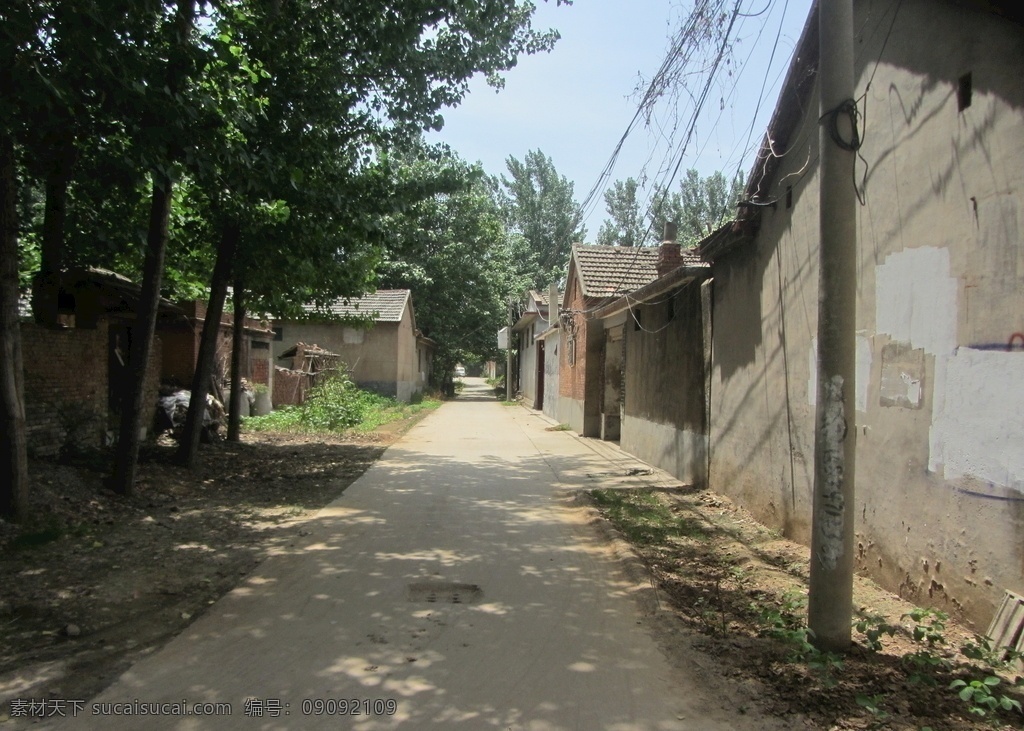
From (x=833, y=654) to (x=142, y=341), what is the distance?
8175mm

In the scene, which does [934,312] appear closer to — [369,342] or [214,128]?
[214,128]

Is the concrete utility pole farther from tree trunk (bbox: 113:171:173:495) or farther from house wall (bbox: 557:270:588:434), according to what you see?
house wall (bbox: 557:270:588:434)

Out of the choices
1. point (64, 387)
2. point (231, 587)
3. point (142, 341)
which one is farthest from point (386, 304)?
point (231, 587)

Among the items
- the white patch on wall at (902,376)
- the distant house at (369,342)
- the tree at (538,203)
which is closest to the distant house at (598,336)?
the white patch on wall at (902,376)

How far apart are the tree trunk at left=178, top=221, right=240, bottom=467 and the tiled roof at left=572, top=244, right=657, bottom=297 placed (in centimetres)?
948

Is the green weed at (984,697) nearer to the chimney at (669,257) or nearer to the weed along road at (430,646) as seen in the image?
the weed along road at (430,646)

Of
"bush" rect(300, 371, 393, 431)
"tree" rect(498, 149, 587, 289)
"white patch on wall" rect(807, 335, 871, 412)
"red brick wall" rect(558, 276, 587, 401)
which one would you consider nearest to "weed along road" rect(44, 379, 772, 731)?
"white patch on wall" rect(807, 335, 871, 412)

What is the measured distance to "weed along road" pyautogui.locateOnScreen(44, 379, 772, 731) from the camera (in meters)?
3.68

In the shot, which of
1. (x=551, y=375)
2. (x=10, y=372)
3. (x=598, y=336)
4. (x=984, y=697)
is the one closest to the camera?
(x=984, y=697)

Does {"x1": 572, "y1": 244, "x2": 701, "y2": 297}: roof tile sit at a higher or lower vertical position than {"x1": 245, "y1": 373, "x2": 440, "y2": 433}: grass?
higher

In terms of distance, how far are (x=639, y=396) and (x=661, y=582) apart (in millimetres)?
8440

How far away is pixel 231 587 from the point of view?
5.86m

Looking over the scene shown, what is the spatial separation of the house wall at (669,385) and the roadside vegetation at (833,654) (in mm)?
3924

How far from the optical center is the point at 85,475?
365 inches
